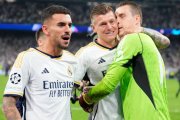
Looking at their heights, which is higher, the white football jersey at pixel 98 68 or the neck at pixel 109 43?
the neck at pixel 109 43

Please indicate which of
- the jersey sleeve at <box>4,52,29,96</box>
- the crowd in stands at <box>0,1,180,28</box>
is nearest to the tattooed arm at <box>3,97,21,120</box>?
the jersey sleeve at <box>4,52,29,96</box>

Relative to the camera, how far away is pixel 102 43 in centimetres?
604

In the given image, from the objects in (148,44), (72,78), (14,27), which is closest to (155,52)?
(148,44)

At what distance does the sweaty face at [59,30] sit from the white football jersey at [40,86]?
0.62ft

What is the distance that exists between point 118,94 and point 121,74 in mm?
868

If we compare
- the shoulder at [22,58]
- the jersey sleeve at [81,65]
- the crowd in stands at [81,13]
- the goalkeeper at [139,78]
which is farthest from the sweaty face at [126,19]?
the crowd in stands at [81,13]

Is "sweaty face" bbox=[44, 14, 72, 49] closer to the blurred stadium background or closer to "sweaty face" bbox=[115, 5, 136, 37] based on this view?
"sweaty face" bbox=[115, 5, 136, 37]

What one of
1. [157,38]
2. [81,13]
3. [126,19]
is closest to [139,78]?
[126,19]

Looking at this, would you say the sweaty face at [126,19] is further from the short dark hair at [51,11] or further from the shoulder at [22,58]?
the shoulder at [22,58]

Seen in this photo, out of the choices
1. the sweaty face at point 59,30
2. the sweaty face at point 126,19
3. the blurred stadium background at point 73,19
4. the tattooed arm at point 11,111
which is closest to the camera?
the tattooed arm at point 11,111

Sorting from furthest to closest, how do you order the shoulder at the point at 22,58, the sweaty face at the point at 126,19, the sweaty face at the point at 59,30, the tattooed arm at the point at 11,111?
1. the sweaty face at the point at 126,19
2. the sweaty face at the point at 59,30
3. the shoulder at the point at 22,58
4. the tattooed arm at the point at 11,111

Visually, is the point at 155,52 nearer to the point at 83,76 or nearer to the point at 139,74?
the point at 139,74

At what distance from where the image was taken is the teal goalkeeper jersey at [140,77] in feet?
15.8

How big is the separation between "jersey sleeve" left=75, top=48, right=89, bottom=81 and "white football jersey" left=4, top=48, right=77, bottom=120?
0.62m
